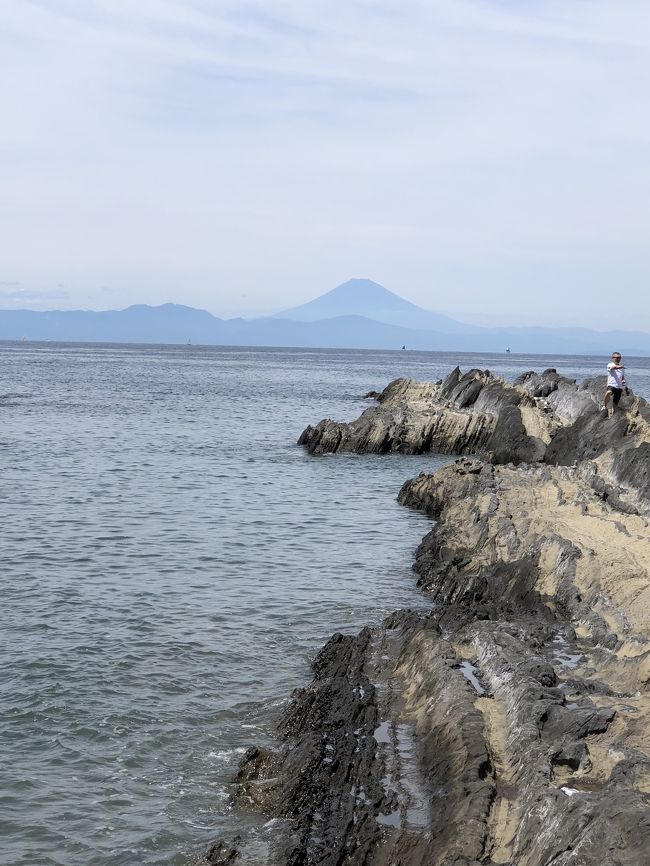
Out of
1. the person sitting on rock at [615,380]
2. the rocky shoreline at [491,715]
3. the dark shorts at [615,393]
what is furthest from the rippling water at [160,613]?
the dark shorts at [615,393]

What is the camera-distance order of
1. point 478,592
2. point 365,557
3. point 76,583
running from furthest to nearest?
1. point 365,557
2. point 76,583
3. point 478,592

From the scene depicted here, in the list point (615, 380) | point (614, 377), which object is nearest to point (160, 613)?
point (614, 377)

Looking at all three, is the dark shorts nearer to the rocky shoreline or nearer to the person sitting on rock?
the person sitting on rock

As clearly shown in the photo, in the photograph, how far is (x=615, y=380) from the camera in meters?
32.8

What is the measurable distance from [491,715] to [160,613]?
933cm

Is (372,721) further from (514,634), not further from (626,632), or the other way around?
(626,632)

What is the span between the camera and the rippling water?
39.2 ft

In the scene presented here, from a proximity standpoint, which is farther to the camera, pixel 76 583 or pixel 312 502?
pixel 312 502

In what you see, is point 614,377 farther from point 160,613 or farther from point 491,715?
point 491,715

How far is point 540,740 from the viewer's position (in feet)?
35.4

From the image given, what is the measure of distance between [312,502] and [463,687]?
805 inches

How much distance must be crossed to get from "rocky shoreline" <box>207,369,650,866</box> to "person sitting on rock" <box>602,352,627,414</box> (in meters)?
7.82

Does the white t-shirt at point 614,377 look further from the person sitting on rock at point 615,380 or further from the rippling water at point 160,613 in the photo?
the rippling water at point 160,613

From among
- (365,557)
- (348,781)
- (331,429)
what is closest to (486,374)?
(331,429)
